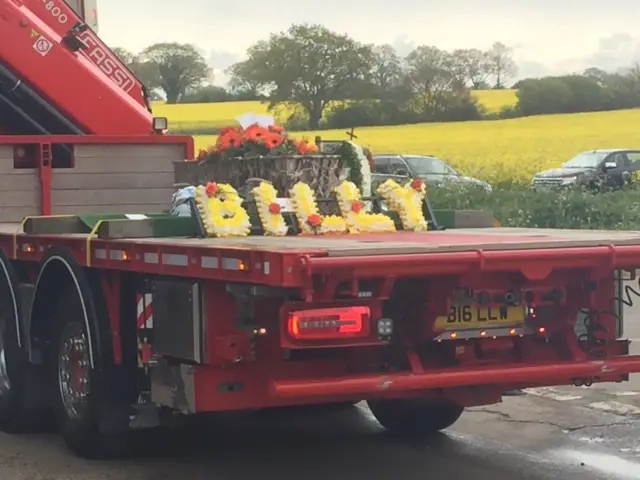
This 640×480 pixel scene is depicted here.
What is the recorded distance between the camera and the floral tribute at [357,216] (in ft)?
26.2

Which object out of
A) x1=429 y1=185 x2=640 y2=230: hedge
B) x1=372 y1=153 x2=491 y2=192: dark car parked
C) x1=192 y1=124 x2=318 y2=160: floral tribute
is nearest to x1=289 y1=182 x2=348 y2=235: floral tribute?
x1=192 y1=124 x2=318 y2=160: floral tribute

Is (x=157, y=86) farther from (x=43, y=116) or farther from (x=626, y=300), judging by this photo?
(x=626, y=300)

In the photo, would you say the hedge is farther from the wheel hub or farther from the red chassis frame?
the red chassis frame

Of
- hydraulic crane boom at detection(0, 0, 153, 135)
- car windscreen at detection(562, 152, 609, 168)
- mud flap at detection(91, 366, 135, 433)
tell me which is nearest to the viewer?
mud flap at detection(91, 366, 135, 433)

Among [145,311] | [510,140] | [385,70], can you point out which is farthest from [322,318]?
[385,70]

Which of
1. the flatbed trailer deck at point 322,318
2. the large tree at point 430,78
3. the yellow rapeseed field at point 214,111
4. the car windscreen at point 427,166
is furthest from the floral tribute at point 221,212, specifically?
the large tree at point 430,78

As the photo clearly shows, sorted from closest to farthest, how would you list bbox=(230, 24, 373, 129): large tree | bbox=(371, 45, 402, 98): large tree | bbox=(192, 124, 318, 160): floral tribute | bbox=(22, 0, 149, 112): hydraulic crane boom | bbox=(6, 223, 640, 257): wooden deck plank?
bbox=(6, 223, 640, 257): wooden deck plank, bbox=(192, 124, 318, 160): floral tribute, bbox=(22, 0, 149, 112): hydraulic crane boom, bbox=(230, 24, 373, 129): large tree, bbox=(371, 45, 402, 98): large tree

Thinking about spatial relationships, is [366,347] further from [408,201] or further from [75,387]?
[75,387]

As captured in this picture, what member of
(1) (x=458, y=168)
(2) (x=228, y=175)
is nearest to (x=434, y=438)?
(2) (x=228, y=175)

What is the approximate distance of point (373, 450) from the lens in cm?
809

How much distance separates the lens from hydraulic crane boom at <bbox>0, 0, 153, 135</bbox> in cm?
1088

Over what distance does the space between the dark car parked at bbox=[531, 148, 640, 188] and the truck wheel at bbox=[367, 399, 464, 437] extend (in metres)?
21.8

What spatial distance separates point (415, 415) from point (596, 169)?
24.2m

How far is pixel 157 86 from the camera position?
121 feet
